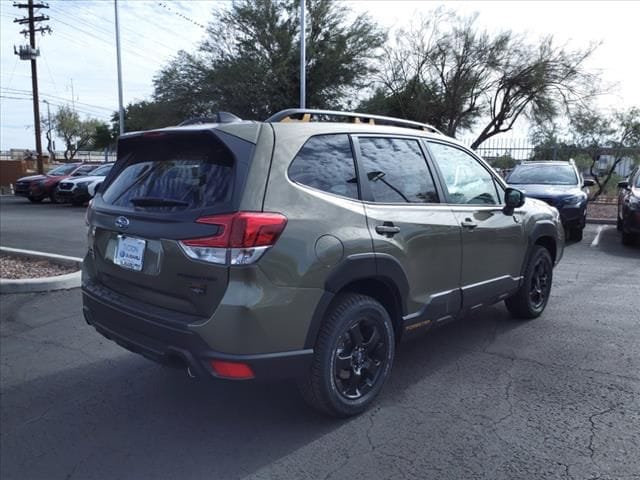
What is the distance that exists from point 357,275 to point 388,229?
423mm

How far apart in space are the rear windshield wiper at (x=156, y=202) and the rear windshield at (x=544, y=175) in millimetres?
9829

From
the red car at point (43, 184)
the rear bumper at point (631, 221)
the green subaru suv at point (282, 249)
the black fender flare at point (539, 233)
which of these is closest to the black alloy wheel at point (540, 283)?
the black fender flare at point (539, 233)

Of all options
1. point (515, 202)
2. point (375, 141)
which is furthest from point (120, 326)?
point (515, 202)

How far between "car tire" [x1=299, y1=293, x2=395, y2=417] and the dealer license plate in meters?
1.13

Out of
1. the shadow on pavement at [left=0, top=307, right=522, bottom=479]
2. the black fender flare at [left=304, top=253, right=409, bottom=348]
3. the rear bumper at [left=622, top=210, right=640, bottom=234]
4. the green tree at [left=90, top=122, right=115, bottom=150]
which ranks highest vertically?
the green tree at [left=90, top=122, right=115, bottom=150]

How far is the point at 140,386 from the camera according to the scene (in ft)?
12.6

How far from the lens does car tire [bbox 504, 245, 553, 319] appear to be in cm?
514

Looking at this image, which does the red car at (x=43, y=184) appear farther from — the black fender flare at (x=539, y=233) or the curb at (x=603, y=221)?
the black fender flare at (x=539, y=233)

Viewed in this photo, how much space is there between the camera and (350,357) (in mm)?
3303

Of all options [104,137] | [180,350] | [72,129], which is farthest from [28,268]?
[72,129]

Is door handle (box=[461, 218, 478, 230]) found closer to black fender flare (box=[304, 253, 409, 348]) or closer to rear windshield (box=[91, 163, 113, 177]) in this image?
black fender flare (box=[304, 253, 409, 348])

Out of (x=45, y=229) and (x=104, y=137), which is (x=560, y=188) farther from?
(x=104, y=137)

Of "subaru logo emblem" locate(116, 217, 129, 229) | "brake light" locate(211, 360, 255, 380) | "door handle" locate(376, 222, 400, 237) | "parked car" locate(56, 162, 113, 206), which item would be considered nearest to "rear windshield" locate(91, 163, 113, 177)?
"parked car" locate(56, 162, 113, 206)

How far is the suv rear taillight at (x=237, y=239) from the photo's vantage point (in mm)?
2695
